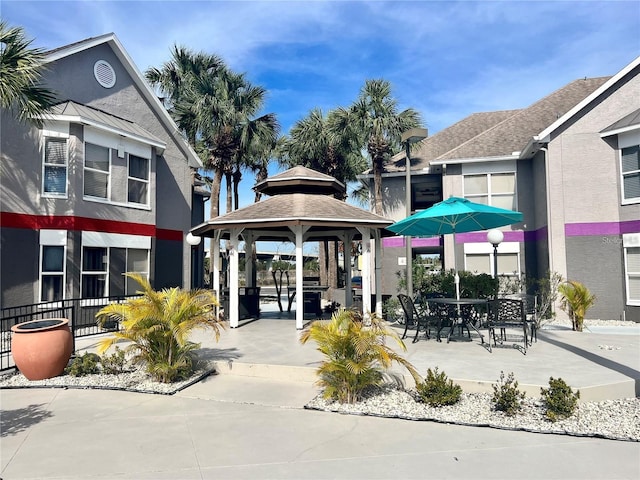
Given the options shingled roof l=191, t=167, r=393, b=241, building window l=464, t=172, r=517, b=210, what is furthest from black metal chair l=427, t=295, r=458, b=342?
building window l=464, t=172, r=517, b=210

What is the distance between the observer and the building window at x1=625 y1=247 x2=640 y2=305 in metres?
14.0

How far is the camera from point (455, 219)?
421 inches

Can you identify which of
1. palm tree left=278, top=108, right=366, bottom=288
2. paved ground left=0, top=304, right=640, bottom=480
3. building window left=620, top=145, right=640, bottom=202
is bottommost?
paved ground left=0, top=304, right=640, bottom=480

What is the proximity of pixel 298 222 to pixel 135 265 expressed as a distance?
7.27 m

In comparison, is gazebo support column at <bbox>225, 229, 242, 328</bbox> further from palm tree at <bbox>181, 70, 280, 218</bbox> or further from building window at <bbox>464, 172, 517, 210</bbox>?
building window at <bbox>464, 172, 517, 210</bbox>

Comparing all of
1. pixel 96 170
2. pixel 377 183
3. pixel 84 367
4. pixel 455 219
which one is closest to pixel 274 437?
pixel 84 367

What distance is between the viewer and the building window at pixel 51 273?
12.8 metres

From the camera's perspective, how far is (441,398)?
5762 millimetres

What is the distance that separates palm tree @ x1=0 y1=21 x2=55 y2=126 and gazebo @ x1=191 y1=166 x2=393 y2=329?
505cm

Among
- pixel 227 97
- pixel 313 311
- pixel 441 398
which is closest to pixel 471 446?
pixel 441 398

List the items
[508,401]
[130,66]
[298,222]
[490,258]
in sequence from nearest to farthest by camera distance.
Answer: [508,401]
[298,222]
[130,66]
[490,258]

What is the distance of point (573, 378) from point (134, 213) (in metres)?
13.7

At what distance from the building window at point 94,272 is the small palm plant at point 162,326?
7.25 metres

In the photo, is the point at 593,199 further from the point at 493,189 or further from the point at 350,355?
the point at 350,355
